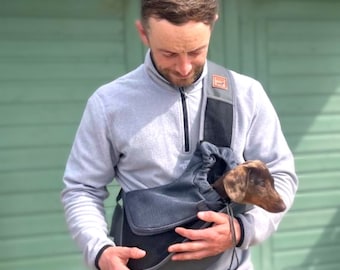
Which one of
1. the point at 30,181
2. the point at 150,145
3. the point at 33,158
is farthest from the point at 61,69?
the point at 150,145

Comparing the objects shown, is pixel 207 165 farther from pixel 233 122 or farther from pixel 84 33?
pixel 84 33

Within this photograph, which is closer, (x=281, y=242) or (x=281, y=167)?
(x=281, y=167)

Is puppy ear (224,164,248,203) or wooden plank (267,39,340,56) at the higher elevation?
puppy ear (224,164,248,203)

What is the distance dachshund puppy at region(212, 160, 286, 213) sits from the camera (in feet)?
5.50

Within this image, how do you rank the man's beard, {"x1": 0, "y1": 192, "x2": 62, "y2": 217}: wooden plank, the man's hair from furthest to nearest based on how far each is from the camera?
{"x1": 0, "y1": 192, "x2": 62, "y2": 217}: wooden plank < the man's beard < the man's hair

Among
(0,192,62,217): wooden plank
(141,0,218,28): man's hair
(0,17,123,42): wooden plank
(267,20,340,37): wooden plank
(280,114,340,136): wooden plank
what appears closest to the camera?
(141,0,218,28): man's hair

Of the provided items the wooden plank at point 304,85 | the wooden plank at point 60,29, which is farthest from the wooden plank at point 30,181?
the wooden plank at point 304,85

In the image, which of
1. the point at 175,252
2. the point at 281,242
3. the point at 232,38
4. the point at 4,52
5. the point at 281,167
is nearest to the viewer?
the point at 175,252

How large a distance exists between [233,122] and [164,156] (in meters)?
0.22

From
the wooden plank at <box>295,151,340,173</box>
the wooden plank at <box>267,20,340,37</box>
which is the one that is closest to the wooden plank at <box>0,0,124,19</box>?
the wooden plank at <box>267,20,340,37</box>

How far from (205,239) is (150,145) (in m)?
0.31

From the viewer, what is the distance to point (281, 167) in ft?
6.09

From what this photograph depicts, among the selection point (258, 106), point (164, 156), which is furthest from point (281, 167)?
point (164, 156)

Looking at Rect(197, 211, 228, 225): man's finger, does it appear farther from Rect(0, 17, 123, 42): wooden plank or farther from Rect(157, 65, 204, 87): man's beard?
Rect(0, 17, 123, 42): wooden plank
